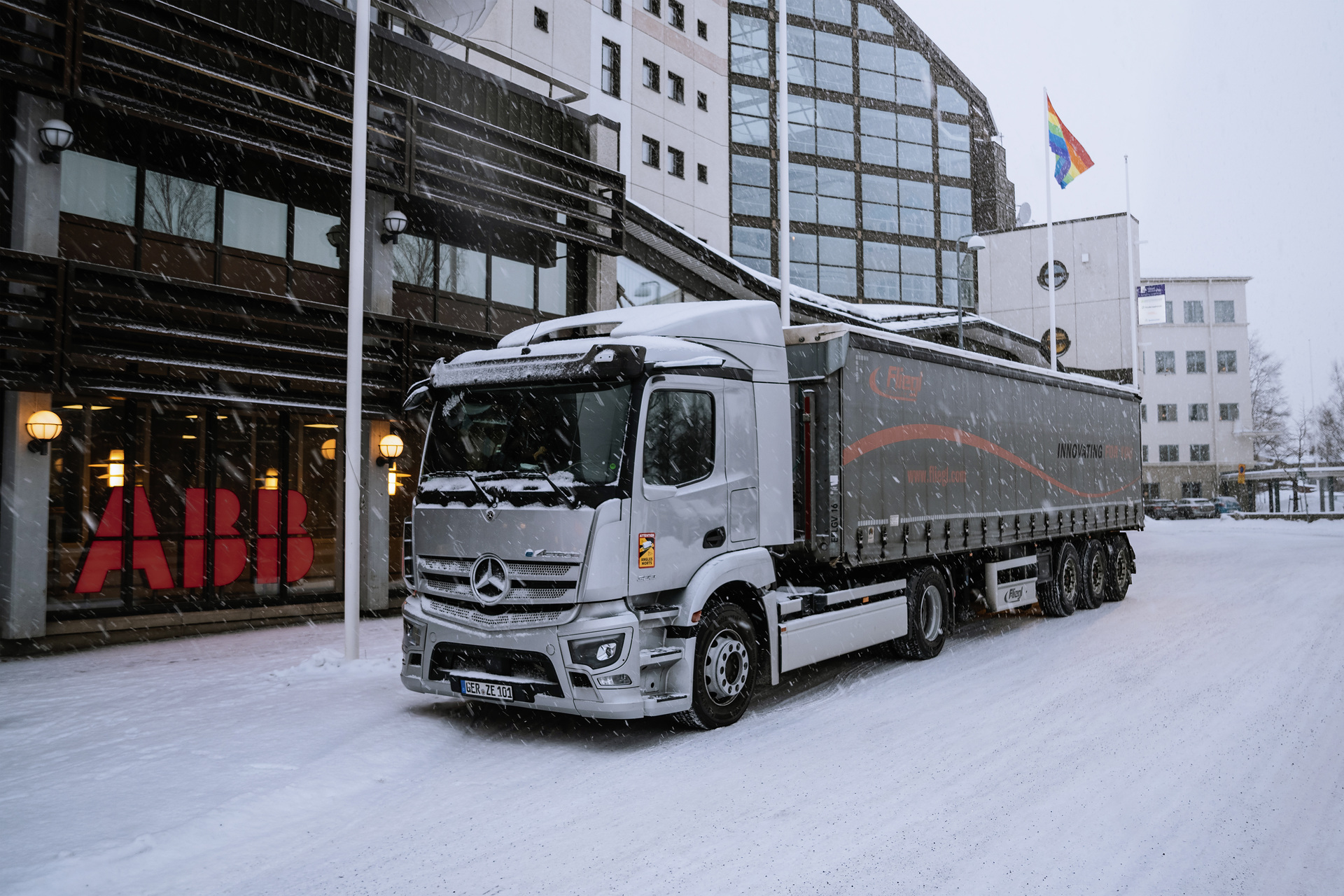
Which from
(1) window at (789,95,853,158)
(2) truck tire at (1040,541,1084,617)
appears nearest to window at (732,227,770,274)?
(1) window at (789,95,853,158)

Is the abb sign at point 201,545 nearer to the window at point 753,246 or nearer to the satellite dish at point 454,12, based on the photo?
the satellite dish at point 454,12

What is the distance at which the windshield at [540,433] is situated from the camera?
6.93 meters

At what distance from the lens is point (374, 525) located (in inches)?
578

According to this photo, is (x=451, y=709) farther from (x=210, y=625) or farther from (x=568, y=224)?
(x=568, y=224)

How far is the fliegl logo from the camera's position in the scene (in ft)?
32.1

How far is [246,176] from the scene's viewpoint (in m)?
13.5

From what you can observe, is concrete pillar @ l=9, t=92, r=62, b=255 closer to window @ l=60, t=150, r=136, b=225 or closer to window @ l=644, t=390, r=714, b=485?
window @ l=60, t=150, r=136, b=225

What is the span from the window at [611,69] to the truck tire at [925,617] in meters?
24.1

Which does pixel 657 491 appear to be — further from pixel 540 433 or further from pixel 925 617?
pixel 925 617

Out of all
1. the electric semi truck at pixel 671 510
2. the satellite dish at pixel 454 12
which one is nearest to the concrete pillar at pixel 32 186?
the electric semi truck at pixel 671 510

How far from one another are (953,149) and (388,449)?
4448 cm

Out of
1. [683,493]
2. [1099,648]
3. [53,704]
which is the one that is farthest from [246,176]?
[1099,648]

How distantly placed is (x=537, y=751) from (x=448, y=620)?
3.93ft

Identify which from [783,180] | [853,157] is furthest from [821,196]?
[783,180]
